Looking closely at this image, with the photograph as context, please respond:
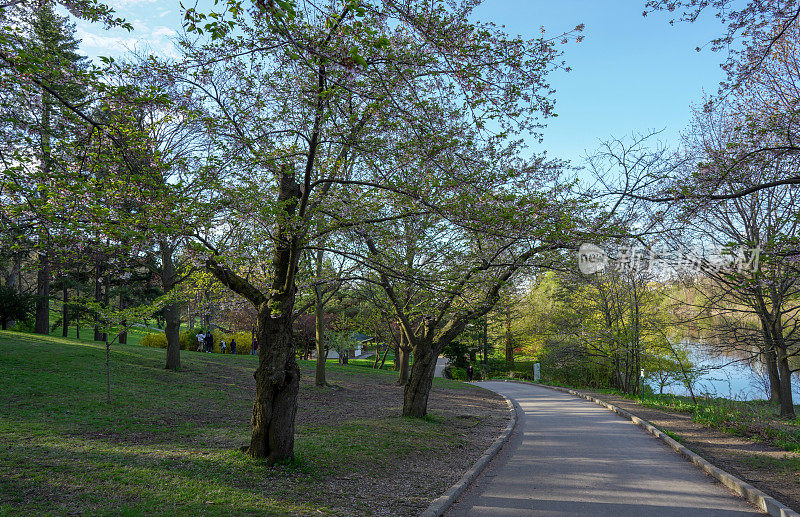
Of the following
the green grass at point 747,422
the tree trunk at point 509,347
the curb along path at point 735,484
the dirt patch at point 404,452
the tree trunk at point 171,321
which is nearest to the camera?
the curb along path at point 735,484

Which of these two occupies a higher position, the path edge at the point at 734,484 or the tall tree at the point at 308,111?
the tall tree at the point at 308,111

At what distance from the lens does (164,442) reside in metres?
8.09

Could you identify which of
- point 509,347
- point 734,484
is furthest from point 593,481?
point 509,347

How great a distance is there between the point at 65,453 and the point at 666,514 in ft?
27.1

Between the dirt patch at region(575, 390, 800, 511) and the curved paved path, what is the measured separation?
20.5 inches

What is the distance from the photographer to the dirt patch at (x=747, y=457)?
6562 millimetres

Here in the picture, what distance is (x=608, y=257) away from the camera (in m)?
11.1

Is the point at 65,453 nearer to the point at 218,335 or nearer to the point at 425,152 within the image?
the point at 425,152

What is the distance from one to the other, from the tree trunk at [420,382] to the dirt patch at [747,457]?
5.77 m

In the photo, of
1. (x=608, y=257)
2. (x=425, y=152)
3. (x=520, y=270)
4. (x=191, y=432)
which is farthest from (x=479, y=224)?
(x=191, y=432)

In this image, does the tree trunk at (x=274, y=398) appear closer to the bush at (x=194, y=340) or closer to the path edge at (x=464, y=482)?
the path edge at (x=464, y=482)

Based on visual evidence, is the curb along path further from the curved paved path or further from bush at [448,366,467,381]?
bush at [448,366,467,381]

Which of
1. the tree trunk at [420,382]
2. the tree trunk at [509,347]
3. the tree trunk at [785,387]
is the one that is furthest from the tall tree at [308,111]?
the tree trunk at [509,347]

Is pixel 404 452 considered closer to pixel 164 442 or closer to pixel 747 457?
pixel 164 442
